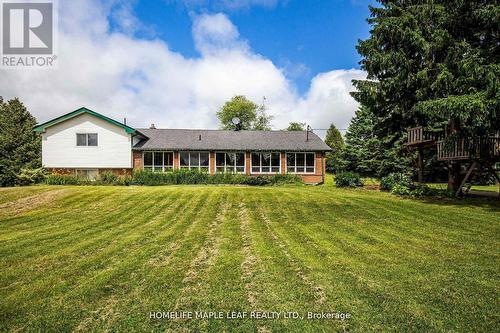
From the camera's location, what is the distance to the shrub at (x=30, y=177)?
21609mm

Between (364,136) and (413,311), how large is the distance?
3397cm

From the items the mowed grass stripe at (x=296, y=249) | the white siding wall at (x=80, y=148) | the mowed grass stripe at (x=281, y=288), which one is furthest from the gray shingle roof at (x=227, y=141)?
the mowed grass stripe at (x=281, y=288)

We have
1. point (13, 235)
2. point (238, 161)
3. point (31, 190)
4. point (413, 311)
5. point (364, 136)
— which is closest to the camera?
point (413, 311)

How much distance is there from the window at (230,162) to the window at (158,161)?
4.50m

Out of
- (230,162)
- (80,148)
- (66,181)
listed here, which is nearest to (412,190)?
(230,162)

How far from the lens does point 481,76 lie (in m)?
11.6

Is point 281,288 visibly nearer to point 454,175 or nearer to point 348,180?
point 454,175

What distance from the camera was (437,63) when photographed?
1462cm

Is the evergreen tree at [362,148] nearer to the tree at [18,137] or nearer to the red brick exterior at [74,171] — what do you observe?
the red brick exterior at [74,171]

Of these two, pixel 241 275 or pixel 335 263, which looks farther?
pixel 335 263

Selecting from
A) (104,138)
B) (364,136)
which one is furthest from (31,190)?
(364,136)

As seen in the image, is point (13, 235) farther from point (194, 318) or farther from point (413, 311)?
point (413, 311)

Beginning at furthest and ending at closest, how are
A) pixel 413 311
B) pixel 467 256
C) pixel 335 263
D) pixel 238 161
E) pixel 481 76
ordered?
pixel 238 161
pixel 481 76
pixel 467 256
pixel 335 263
pixel 413 311

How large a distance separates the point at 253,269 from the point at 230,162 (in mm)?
23357
